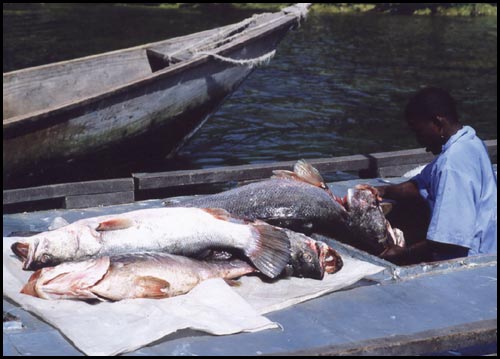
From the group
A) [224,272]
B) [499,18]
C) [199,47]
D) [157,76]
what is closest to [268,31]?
[199,47]

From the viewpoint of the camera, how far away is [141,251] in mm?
4730

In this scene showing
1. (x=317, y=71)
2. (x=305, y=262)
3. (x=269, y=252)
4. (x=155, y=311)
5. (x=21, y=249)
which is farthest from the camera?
(x=317, y=71)

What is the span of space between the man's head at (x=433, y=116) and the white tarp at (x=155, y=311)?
56.4 inches

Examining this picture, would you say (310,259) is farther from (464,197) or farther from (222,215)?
(464,197)

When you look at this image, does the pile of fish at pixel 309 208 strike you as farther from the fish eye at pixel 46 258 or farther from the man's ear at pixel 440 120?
the fish eye at pixel 46 258

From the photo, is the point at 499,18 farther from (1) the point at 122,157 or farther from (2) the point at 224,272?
(2) the point at 224,272

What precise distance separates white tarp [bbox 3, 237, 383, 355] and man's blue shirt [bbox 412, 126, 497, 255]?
100cm

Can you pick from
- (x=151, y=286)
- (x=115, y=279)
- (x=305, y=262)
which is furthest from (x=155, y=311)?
(x=305, y=262)

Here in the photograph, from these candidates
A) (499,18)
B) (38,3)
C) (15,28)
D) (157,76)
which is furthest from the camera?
(38,3)

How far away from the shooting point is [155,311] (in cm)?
435

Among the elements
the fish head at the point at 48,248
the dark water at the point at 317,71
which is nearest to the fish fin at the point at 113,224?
the fish head at the point at 48,248

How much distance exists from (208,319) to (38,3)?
3278 centimetres

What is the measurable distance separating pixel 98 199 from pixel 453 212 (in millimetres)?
2846

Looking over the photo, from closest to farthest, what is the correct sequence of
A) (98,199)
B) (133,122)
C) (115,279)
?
(115,279) → (98,199) → (133,122)
